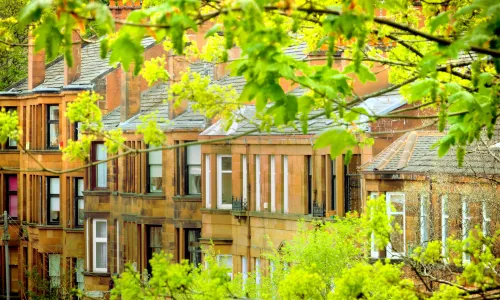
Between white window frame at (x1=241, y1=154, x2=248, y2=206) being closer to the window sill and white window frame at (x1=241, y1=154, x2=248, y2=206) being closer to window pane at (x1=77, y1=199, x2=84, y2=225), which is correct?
the window sill

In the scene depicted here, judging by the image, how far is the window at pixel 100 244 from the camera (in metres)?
55.2

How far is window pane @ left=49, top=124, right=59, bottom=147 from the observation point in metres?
59.4

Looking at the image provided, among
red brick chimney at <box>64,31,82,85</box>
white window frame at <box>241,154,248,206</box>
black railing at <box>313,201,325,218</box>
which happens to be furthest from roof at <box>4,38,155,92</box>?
black railing at <box>313,201,325,218</box>

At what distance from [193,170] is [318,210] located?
9.22 meters

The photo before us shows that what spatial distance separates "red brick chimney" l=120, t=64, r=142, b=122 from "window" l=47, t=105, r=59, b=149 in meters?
6.79

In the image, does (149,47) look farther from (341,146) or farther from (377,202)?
(341,146)

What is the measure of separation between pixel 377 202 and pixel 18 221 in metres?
45.7

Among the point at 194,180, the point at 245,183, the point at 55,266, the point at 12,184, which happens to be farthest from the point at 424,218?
the point at 12,184

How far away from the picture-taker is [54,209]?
60000 millimetres

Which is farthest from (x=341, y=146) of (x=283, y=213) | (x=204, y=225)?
(x=204, y=225)

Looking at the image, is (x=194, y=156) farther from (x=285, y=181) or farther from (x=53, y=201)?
(x=53, y=201)

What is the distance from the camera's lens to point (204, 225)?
47.3m

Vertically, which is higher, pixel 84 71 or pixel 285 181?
pixel 84 71

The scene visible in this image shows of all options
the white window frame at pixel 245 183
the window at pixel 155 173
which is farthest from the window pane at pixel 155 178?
the white window frame at pixel 245 183
